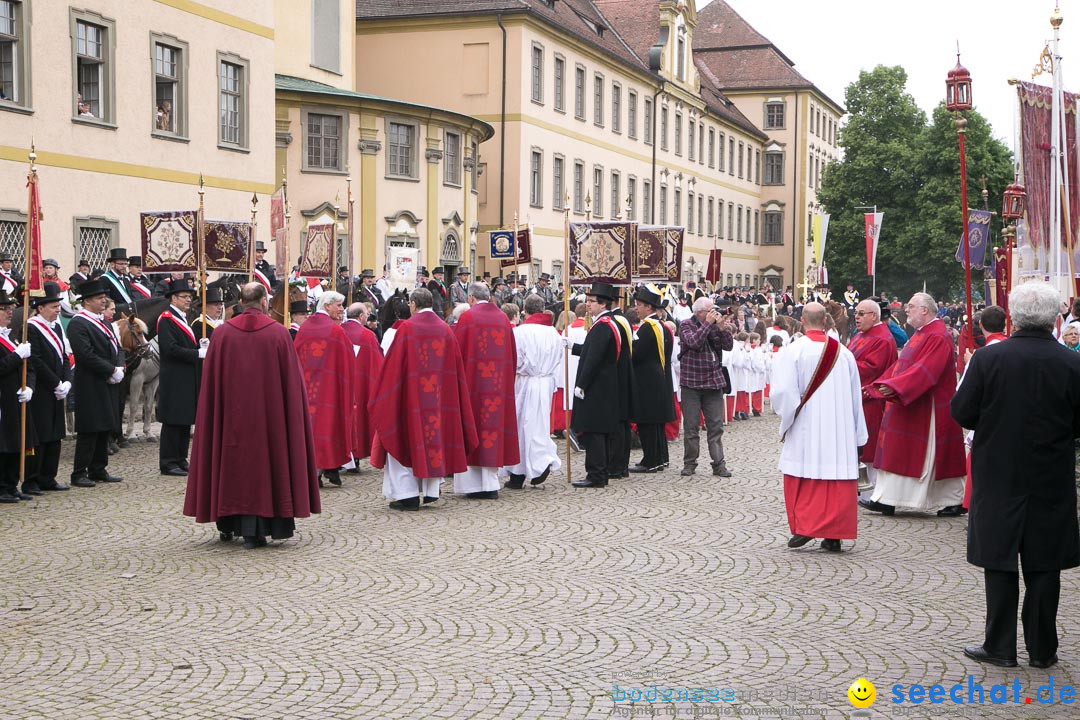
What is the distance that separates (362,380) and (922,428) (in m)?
5.38

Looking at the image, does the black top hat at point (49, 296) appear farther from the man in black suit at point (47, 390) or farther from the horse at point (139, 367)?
the horse at point (139, 367)

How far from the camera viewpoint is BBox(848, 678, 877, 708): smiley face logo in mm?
5641

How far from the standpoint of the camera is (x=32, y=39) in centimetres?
2167

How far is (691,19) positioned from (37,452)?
2082 inches

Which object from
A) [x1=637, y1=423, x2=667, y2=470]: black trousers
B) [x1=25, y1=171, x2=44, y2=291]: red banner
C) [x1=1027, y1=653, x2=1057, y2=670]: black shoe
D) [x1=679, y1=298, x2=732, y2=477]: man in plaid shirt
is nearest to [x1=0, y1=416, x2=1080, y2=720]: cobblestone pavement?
[x1=1027, y1=653, x2=1057, y2=670]: black shoe

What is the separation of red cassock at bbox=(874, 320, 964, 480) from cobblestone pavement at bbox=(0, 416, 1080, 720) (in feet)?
1.64

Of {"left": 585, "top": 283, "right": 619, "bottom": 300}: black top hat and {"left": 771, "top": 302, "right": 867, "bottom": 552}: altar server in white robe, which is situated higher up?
{"left": 585, "top": 283, "right": 619, "bottom": 300}: black top hat

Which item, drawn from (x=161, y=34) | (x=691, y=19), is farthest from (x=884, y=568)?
(x=691, y=19)

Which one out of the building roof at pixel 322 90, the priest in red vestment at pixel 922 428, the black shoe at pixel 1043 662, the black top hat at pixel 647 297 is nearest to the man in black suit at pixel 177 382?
the black top hat at pixel 647 297

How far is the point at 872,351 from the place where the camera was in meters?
11.7

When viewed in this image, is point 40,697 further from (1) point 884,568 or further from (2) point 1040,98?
(2) point 1040,98

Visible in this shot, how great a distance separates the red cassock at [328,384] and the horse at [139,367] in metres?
2.99

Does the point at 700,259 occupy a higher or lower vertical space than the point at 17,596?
higher

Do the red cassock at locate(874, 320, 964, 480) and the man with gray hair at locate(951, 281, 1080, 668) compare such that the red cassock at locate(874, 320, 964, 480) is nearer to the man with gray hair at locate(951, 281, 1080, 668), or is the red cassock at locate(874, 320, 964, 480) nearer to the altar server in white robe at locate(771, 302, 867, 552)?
the altar server in white robe at locate(771, 302, 867, 552)
